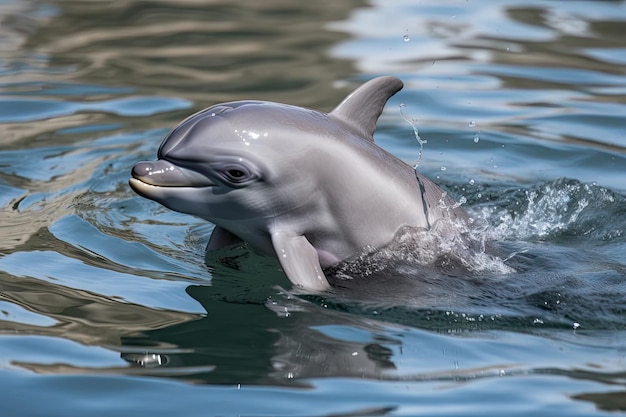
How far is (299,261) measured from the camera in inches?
261

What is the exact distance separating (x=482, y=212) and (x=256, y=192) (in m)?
2.61

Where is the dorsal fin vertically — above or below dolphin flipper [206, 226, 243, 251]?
above

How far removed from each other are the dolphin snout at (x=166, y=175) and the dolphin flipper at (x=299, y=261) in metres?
0.60

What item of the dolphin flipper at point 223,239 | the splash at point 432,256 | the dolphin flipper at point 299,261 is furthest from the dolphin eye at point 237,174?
the splash at point 432,256

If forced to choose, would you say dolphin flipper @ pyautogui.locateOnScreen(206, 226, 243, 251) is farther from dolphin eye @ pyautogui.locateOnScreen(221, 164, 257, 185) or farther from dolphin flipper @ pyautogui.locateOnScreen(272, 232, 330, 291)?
dolphin eye @ pyautogui.locateOnScreen(221, 164, 257, 185)

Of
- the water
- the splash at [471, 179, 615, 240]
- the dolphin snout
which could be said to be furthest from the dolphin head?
the splash at [471, 179, 615, 240]

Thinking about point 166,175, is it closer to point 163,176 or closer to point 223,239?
point 163,176

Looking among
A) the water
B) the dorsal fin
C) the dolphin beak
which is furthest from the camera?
the dorsal fin

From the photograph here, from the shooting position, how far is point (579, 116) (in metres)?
11.6

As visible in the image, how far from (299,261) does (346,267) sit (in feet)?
1.54

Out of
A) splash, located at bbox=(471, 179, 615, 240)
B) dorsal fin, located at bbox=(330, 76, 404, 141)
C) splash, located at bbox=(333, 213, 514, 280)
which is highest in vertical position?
dorsal fin, located at bbox=(330, 76, 404, 141)

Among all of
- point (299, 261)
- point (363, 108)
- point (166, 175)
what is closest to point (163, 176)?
point (166, 175)

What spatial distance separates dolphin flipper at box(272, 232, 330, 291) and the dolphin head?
0.19 m

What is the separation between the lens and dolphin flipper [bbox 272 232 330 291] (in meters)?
6.57
